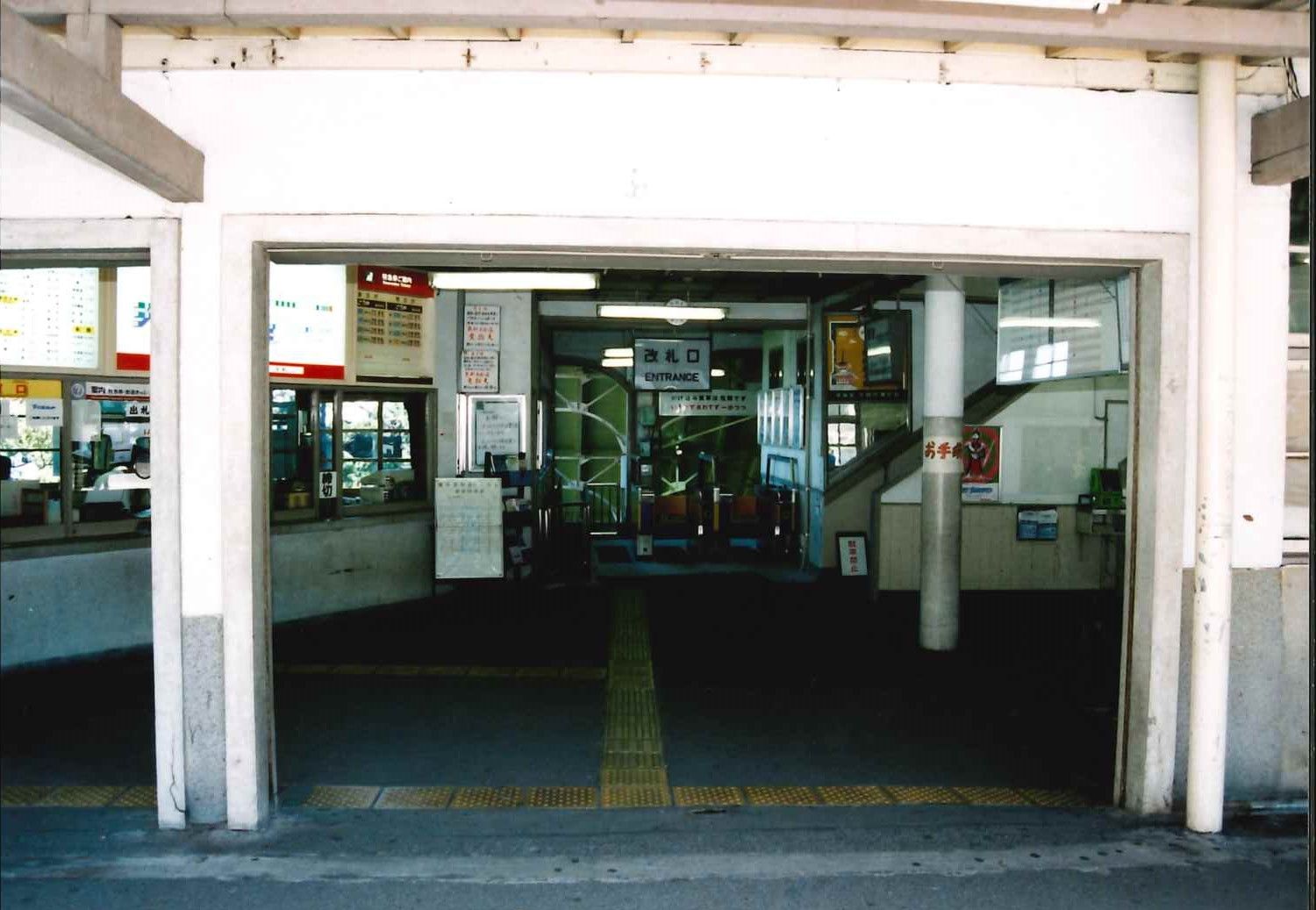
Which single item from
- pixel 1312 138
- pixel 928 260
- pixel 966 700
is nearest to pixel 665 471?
pixel 966 700

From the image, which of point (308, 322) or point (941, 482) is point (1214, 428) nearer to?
point (941, 482)

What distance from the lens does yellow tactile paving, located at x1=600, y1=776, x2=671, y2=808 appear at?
4871mm

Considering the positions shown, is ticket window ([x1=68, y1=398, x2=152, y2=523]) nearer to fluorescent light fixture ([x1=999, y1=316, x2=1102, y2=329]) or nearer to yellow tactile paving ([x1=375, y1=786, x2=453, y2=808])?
yellow tactile paving ([x1=375, y1=786, x2=453, y2=808])

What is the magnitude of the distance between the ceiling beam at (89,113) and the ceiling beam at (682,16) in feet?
1.58

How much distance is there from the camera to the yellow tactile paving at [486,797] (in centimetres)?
486

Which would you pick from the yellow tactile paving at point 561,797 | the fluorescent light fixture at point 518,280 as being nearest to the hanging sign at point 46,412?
the fluorescent light fixture at point 518,280

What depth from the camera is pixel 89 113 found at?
11.4ft

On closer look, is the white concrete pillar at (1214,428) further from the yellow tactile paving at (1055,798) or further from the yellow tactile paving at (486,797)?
the yellow tactile paving at (486,797)

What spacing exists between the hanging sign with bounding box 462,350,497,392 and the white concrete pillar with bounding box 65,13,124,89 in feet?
22.0

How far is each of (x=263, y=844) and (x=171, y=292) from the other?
2537 millimetres

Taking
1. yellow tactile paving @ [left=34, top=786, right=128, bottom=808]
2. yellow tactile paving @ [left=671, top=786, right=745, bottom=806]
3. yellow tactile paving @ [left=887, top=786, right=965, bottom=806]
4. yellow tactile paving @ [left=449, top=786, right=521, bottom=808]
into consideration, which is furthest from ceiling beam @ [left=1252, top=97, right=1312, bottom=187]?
yellow tactile paving @ [left=34, top=786, right=128, bottom=808]

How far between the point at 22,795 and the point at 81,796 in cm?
29

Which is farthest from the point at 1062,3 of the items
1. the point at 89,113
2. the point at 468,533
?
the point at 468,533

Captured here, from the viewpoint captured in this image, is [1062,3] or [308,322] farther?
[308,322]
